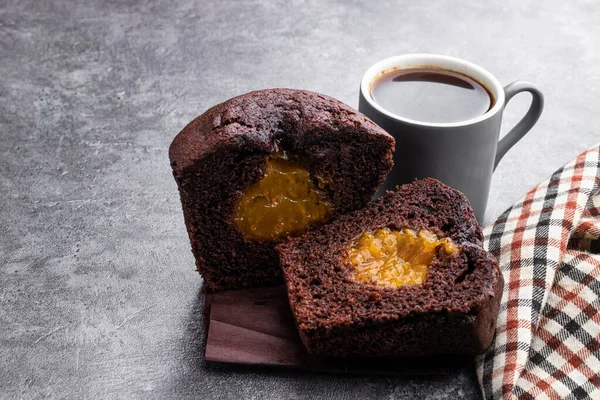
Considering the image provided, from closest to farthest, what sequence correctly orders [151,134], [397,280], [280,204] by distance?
[397,280] → [280,204] → [151,134]

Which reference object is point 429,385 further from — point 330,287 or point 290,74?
point 290,74

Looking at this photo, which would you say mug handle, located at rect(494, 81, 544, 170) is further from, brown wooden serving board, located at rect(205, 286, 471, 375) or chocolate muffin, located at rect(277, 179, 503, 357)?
brown wooden serving board, located at rect(205, 286, 471, 375)

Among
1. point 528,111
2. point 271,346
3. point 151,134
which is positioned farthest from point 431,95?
point 151,134

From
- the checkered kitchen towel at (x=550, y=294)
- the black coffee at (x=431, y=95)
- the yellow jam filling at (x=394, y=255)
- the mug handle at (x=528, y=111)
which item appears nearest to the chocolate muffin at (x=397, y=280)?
the yellow jam filling at (x=394, y=255)

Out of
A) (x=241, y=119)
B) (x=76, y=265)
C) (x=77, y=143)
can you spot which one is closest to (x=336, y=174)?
(x=241, y=119)

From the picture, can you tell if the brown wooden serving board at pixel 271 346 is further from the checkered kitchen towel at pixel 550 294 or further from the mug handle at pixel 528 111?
the mug handle at pixel 528 111

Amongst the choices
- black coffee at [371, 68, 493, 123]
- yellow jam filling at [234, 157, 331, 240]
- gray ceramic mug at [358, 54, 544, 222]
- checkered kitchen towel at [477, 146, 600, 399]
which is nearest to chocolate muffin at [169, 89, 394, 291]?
yellow jam filling at [234, 157, 331, 240]

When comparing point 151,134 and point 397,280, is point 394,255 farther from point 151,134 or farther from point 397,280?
point 151,134
